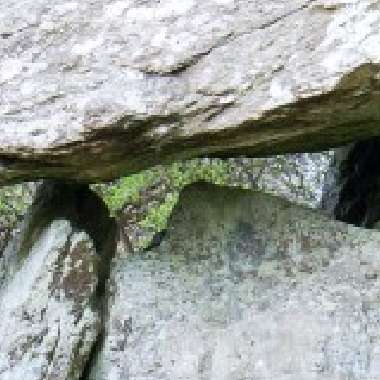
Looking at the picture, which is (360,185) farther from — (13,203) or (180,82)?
(13,203)

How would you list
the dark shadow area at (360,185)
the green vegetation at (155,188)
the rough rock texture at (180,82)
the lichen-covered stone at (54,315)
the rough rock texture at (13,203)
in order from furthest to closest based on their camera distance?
the green vegetation at (155,188)
the rough rock texture at (13,203)
the dark shadow area at (360,185)
the lichen-covered stone at (54,315)
the rough rock texture at (180,82)

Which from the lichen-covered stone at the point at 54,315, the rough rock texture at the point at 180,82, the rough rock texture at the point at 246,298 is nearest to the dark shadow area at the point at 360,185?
the rough rock texture at the point at 246,298

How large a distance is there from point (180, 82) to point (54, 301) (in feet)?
4.91

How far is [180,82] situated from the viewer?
4949 millimetres

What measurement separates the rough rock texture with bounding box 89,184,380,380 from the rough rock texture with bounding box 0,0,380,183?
2.15 ft

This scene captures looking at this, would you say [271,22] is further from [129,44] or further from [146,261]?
[146,261]

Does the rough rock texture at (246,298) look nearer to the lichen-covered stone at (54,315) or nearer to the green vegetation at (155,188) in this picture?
the lichen-covered stone at (54,315)

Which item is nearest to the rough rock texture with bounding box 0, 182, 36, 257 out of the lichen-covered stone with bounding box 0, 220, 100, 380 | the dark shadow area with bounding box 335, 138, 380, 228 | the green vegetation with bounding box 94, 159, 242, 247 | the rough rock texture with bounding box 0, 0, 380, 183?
the green vegetation with bounding box 94, 159, 242, 247

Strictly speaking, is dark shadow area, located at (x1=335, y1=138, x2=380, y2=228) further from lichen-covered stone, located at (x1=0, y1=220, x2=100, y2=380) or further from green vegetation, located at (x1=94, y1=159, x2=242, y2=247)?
green vegetation, located at (x1=94, y1=159, x2=242, y2=247)

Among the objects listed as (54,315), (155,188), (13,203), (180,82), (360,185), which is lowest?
(54,315)

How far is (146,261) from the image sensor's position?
19.1ft

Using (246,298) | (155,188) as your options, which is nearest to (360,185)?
(246,298)

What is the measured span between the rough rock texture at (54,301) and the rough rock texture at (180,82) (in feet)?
1.70

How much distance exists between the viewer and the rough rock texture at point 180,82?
15.5ft
